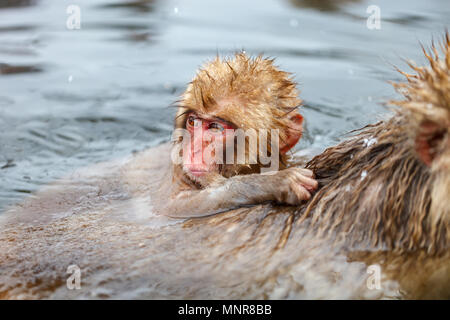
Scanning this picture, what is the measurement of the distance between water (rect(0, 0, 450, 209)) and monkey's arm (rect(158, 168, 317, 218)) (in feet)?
5.41

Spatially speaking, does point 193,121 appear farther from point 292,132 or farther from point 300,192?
point 300,192

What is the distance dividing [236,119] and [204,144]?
0.24 metres

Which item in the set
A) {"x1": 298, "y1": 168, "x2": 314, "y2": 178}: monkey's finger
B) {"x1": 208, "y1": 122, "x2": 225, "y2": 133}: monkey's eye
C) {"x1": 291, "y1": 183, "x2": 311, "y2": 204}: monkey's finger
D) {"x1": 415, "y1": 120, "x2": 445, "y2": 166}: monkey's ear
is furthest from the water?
{"x1": 415, "y1": 120, "x2": 445, "y2": 166}: monkey's ear

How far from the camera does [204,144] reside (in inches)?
149

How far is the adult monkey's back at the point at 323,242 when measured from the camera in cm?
261

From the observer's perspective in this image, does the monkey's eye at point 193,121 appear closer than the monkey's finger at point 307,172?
No

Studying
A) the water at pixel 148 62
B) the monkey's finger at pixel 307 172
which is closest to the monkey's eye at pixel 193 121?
the monkey's finger at pixel 307 172

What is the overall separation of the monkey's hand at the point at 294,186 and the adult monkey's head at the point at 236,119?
0.64m

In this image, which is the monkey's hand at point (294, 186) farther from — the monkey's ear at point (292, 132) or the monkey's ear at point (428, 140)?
the monkey's ear at point (292, 132)

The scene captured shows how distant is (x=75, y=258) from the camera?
119 inches

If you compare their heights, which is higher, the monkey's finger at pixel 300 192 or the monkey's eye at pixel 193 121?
the monkey's eye at pixel 193 121

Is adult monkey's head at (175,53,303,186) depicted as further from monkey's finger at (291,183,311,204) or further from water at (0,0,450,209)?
water at (0,0,450,209)

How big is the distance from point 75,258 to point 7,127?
3.26 meters
